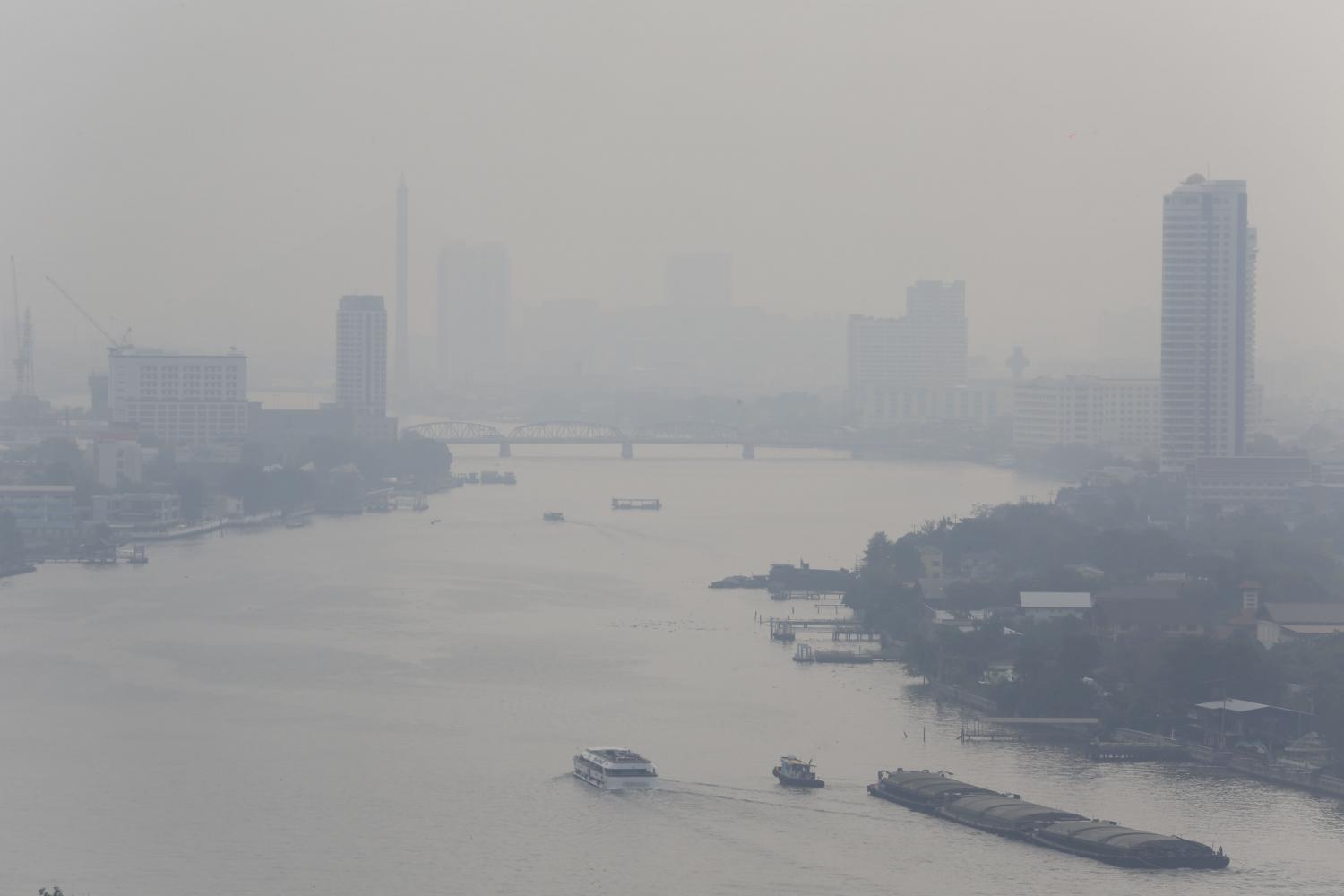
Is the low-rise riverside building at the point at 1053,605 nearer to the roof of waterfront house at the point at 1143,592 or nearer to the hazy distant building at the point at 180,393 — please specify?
the roof of waterfront house at the point at 1143,592

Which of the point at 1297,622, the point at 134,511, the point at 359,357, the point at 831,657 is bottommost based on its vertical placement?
the point at 831,657

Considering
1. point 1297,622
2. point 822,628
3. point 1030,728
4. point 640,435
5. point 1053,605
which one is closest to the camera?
point 1030,728

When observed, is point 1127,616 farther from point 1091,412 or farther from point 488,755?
point 1091,412

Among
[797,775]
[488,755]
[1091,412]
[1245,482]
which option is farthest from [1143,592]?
[1091,412]

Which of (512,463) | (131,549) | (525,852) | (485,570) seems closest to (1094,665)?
(525,852)

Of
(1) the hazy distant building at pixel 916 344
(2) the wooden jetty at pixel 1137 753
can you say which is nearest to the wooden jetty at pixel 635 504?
(2) the wooden jetty at pixel 1137 753

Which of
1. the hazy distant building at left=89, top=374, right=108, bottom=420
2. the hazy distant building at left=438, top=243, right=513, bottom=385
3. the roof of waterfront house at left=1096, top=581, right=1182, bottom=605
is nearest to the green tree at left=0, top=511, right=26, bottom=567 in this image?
the roof of waterfront house at left=1096, top=581, right=1182, bottom=605
